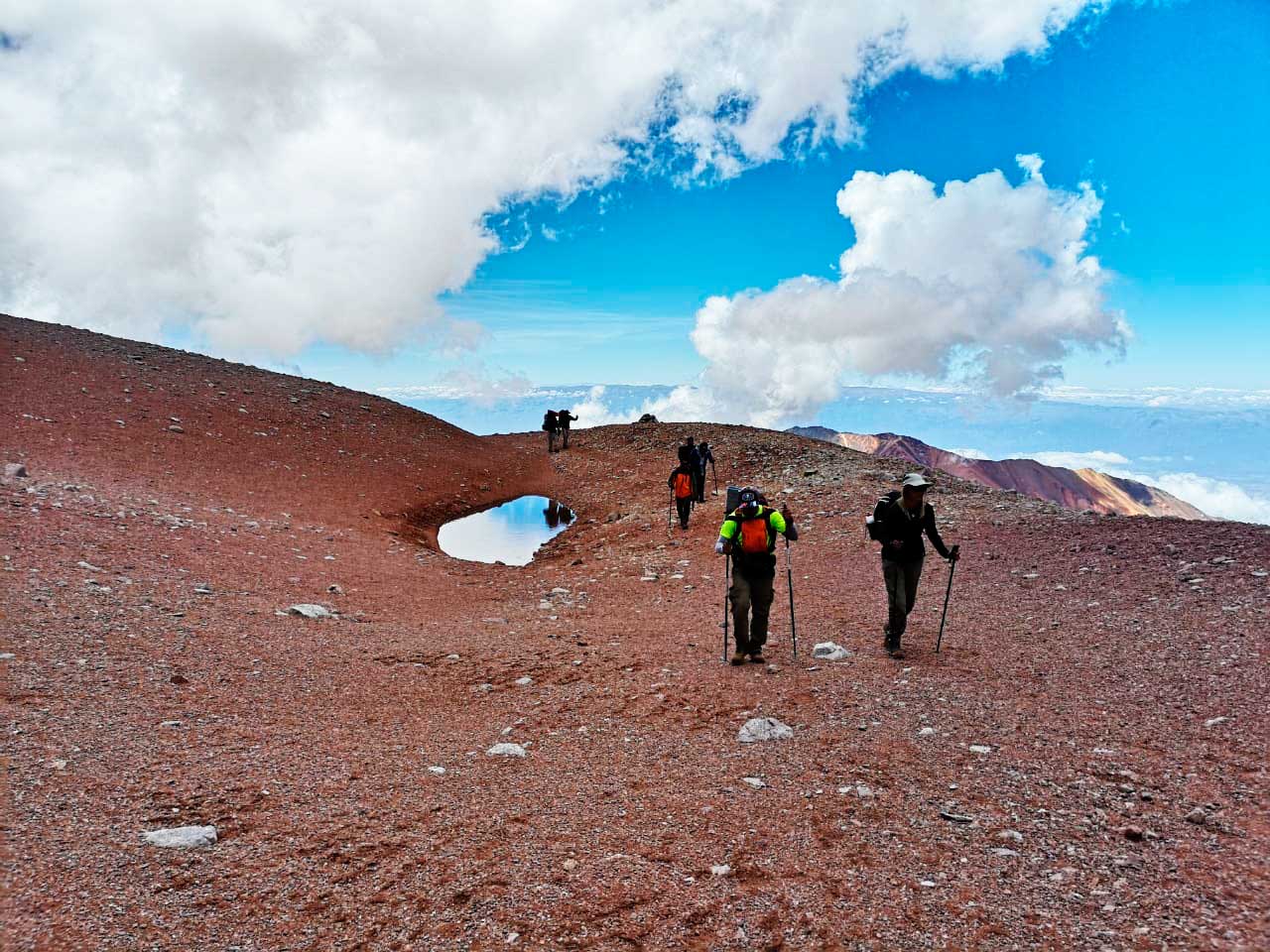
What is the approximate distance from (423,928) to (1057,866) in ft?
13.2

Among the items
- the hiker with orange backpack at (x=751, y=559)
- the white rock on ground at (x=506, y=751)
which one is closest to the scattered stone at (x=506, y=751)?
the white rock on ground at (x=506, y=751)

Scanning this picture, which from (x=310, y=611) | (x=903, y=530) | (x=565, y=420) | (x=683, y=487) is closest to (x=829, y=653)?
(x=903, y=530)

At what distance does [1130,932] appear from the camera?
3773 millimetres

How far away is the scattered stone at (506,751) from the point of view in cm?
649

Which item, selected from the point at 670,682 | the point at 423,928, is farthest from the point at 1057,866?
the point at 670,682

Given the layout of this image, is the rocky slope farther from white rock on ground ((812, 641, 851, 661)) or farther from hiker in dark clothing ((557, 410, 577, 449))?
white rock on ground ((812, 641, 851, 661))

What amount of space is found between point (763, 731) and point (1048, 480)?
482 ft

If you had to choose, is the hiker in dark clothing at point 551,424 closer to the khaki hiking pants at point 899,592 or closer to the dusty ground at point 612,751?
the dusty ground at point 612,751

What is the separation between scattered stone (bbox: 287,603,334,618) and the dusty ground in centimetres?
38

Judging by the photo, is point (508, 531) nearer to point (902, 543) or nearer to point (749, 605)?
point (749, 605)

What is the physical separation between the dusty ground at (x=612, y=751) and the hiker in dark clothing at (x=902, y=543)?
560 mm

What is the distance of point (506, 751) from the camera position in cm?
654

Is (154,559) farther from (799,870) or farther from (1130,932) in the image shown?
(1130,932)

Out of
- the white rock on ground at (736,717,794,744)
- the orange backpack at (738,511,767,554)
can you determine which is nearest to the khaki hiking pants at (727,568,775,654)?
the orange backpack at (738,511,767,554)
